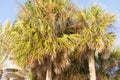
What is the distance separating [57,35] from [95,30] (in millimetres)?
1861

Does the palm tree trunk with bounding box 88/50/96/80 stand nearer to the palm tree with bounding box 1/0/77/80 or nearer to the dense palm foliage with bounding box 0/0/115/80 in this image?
the dense palm foliage with bounding box 0/0/115/80

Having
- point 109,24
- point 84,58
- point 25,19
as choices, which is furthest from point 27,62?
point 109,24

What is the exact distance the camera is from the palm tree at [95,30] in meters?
14.9

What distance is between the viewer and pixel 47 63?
15125 millimetres

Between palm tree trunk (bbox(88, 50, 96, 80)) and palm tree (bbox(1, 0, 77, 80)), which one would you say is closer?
palm tree (bbox(1, 0, 77, 80))

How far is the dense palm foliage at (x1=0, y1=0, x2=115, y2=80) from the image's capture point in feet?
48.2

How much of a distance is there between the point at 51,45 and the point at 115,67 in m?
5.01

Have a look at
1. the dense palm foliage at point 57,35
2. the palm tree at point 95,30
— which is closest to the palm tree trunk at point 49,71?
the dense palm foliage at point 57,35

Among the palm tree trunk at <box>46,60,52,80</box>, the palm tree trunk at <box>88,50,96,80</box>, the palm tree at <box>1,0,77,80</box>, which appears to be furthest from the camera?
the palm tree trunk at <box>88,50,96,80</box>

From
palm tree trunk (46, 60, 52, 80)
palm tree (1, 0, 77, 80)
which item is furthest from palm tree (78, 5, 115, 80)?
palm tree trunk (46, 60, 52, 80)

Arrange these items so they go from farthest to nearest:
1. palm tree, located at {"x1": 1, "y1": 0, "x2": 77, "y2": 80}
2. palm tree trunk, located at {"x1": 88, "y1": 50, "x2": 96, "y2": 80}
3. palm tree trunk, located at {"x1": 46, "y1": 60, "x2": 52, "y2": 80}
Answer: palm tree trunk, located at {"x1": 88, "y1": 50, "x2": 96, "y2": 80} < palm tree trunk, located at {"x1": 46, "y1": 60, "x2": 52, "y2": 80} < palm tree, located at {"x1": 1, "y1": 0, "x2": 77, "y2": 80}

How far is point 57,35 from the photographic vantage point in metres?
15.2

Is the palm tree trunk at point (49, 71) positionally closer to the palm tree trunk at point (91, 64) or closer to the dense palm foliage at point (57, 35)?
the dense palm foliage at point (57, 35)

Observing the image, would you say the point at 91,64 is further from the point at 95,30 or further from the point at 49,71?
the point at 49,71
